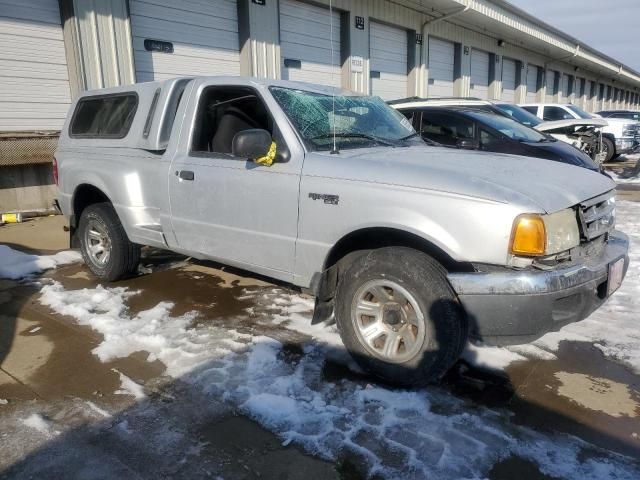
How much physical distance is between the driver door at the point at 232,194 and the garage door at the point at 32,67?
547 cm

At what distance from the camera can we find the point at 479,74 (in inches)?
819

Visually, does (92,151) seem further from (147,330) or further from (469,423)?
(469,423)

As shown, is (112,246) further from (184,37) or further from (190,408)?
(184,37)

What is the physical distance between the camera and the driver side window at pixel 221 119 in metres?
4.00

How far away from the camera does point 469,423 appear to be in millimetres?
2584

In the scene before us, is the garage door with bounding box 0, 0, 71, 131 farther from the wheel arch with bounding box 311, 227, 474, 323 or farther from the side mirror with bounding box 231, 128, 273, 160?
the wheel arch with bounding box 311, 227, 474, 323

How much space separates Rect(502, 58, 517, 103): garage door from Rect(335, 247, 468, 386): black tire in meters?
23.0

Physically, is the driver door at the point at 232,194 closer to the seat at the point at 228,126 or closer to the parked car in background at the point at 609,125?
the seat at the point at 228,126

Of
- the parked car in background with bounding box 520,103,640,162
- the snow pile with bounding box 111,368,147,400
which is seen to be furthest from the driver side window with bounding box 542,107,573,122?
the snow pile with bounding box 111,368,147,400

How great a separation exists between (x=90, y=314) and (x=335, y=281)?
2.20 m

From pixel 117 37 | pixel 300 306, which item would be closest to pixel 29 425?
pixel 300 306

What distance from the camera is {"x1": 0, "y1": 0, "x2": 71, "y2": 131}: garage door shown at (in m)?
7.59

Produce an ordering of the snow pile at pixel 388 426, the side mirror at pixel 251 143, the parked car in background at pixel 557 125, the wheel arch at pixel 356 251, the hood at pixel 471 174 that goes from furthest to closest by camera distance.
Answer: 1. the parked car in background at pixel 557 125
2. the side mirror at pixel 251 143
3. the wheel arch at pixel 356 251
4. the hood at pixel 471 174
5. the snow pile at pixel 388 426

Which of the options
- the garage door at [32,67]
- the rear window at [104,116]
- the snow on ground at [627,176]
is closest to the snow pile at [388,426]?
the rear window at [104,116]
